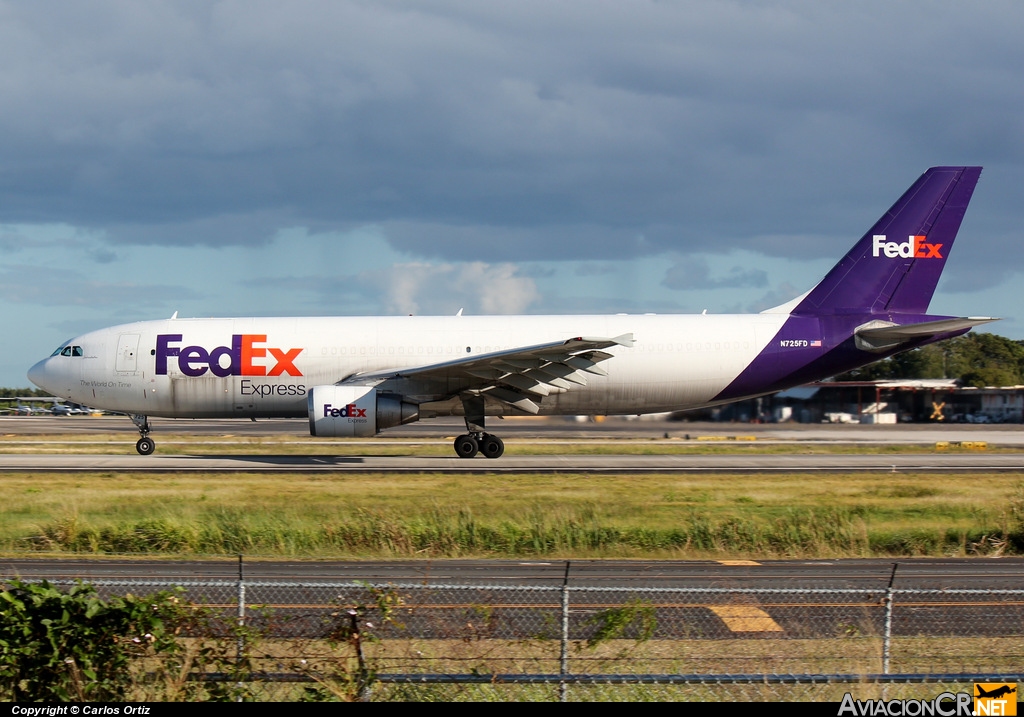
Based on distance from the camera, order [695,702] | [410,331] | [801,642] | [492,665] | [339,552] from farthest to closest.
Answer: [410,331], [339,552], [801,642], [492,665], [695,702]

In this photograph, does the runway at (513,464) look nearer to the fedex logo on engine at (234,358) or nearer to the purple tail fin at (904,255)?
the fedex logo on engine at (234,358)

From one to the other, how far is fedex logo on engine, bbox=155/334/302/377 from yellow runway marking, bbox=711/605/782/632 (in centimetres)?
2218

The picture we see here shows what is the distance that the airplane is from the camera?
103ft

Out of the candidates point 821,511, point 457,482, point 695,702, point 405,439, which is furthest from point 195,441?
point 695,702

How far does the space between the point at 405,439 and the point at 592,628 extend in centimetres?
3489

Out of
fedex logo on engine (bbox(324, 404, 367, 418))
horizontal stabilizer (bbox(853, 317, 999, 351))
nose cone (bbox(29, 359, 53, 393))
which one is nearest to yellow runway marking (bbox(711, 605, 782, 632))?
fedex logo on engine (bbox(324, 404, 367, 418))

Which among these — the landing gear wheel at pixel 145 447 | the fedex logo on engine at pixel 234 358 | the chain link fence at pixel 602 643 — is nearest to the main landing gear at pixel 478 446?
the fedex logo on engine at pixel 234 358

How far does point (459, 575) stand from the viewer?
14.6 metres

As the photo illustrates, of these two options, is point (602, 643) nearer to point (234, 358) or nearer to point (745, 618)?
point (745, 618)

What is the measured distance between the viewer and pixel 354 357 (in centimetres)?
3180

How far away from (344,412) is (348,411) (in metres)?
0.12

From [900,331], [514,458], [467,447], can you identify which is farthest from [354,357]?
[900,331]

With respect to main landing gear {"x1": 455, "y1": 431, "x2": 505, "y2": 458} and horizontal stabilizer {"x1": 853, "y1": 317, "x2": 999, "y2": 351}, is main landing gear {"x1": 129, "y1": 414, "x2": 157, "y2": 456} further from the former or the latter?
horizontal stabilizer {"x1": 853, "y1": 317, "x2": 999, "y2": 351}

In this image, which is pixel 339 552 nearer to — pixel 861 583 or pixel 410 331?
pixel 861 583
